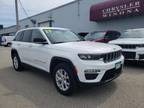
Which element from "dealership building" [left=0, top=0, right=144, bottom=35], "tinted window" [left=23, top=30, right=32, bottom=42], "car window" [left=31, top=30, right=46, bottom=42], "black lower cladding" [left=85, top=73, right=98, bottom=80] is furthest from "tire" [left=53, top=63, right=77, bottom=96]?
"dealership building" [left=0, top=0, right=144, bottom=35]

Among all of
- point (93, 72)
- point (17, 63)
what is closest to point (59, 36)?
point (93, 72)

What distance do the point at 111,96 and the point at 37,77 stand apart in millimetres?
2885

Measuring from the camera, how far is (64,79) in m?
4.32

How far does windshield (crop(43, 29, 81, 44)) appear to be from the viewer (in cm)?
499

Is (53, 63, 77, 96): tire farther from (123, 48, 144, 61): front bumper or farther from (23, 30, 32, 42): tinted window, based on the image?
(123, 48, 144, 61): front bumper

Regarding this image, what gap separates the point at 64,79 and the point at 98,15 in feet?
41.4

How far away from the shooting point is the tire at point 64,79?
406 centimetres

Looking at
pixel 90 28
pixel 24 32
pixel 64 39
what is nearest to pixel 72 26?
pixel 90 28

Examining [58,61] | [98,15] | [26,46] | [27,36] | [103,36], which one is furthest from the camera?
[98,15]

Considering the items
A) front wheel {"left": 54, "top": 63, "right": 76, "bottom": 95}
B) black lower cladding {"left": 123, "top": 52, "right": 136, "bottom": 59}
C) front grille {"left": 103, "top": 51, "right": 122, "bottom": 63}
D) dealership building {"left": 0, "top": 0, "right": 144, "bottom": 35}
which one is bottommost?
front wheel {"left": 54, "top": 63, "right": 76, "bottom": 95}

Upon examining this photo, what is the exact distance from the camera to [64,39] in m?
5.19

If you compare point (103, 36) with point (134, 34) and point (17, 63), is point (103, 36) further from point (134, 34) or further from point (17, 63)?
point (17, 63)

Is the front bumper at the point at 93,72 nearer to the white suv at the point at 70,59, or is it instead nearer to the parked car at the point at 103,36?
the white suv at the point at 70,59

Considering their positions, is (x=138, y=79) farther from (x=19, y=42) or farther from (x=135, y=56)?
(x=19, y=42)
